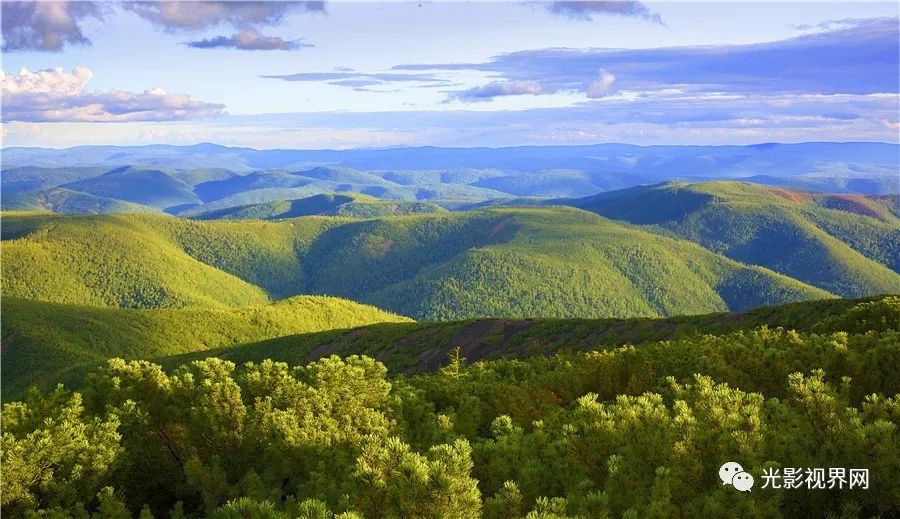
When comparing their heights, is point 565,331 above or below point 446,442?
below

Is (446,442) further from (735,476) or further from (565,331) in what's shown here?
(565,331)

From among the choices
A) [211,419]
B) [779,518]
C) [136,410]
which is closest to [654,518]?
[779,518]

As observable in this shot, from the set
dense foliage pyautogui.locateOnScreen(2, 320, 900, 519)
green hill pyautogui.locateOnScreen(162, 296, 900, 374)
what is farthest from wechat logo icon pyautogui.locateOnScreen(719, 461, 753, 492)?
green hill pyautogui.locateOnScreen(162, 296, 900, 374)

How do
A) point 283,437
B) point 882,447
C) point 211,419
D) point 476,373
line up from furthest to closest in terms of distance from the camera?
point 476,373 < point 211,419 < point 283,437 < point 882,447

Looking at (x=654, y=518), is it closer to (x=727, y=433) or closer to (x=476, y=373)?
(x=727, y=433)

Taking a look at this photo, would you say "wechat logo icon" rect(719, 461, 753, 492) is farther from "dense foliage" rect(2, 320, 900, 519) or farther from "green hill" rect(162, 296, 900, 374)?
"green hill" rect(162, 296, 900, 374)

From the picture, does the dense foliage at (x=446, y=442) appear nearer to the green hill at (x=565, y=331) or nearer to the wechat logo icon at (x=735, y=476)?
the wechat logo icon at (x=735, y=476)

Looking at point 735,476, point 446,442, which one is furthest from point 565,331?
point 735,476
